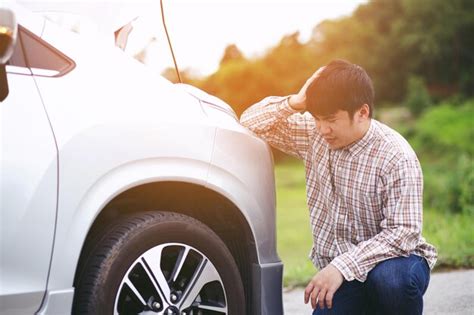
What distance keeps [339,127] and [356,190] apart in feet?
0.87

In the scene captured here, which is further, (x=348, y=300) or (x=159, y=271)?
(x=348, y=300)

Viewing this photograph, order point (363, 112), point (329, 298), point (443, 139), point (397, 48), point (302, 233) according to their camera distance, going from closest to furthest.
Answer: point (329, 298) → point (363, 112) → point (302, 233) → point (443, 139) → point (397, 48)

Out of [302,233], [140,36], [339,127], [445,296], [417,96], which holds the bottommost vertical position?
[302,233]

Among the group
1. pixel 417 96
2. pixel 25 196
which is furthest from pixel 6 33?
pixel 417 96

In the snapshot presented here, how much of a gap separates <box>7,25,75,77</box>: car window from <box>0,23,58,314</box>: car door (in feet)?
0.15

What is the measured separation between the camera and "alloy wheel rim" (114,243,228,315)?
268 centimetres

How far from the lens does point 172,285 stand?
9.02 feet

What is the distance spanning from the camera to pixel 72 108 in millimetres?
2512

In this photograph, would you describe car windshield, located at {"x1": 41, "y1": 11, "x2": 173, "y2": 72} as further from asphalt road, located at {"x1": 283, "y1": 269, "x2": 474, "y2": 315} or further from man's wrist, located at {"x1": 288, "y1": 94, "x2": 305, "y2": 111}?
asphalt road, located at {"x1": 283, "y1": 269, "x2": 474, "y2": 315}

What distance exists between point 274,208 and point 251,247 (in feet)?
0.65

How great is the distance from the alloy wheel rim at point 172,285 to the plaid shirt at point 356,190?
0.49 metres

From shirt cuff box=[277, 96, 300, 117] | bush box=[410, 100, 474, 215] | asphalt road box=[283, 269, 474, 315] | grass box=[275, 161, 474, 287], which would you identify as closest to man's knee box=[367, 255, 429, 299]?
shirt cuff box=[277, 96, 300, 117]

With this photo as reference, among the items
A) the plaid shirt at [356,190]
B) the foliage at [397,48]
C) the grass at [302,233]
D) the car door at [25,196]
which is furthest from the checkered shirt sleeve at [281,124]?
the foliage at [397,48]

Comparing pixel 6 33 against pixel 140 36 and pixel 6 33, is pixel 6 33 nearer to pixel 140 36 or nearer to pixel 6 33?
pixel 6 33
